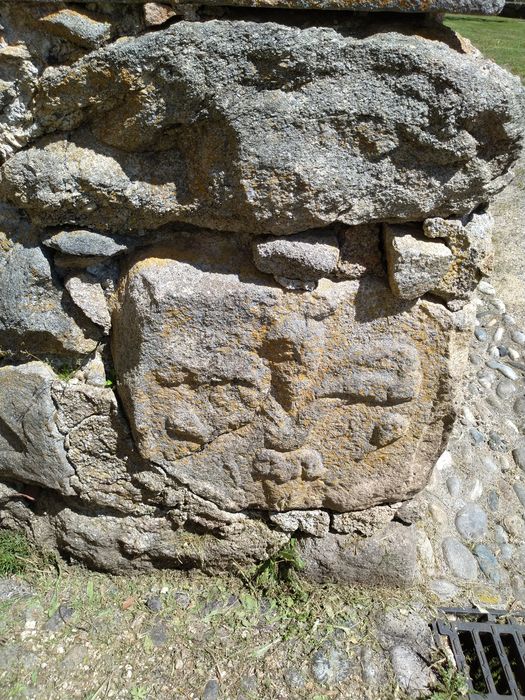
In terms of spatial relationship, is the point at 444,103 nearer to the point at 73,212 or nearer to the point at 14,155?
the point at 73,212

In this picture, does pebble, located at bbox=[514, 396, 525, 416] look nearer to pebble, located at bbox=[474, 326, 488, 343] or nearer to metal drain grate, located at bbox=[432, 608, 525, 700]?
pebble, located at bbox=[474, 326, 488, 343]

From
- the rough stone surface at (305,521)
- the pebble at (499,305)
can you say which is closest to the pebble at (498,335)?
the pebble at (499,305)

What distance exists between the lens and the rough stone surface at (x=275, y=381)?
186cm

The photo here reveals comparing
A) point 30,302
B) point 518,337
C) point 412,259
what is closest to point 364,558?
point 412,259

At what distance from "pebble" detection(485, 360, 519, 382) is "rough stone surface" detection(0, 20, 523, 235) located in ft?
6.16

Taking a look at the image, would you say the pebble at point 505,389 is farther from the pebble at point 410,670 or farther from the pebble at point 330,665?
the pebble at point 330,665

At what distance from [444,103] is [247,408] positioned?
1086 mm

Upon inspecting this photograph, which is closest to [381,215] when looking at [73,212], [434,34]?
[434,34]

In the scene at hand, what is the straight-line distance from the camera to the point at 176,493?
2238 millimetres

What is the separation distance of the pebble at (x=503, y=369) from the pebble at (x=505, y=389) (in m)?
0.04

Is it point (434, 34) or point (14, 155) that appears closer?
point (434, 34)

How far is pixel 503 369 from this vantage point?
349 centimetres

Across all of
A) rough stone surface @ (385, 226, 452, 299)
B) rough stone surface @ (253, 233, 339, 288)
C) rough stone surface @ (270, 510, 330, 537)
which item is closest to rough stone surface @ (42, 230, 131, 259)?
rough stone surface @ (253, 233, 339, 288)

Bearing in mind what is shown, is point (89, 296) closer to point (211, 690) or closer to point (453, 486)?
point (211, 690)
